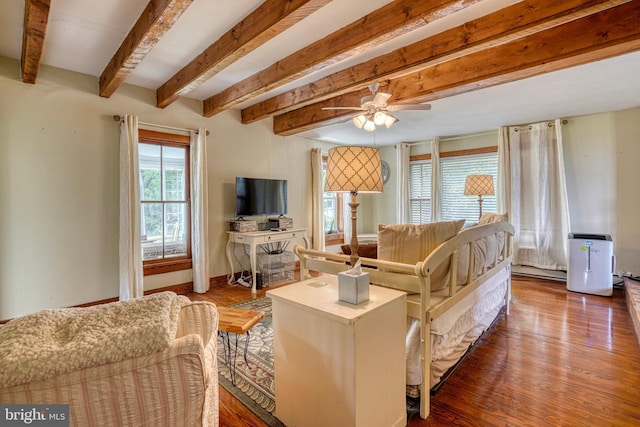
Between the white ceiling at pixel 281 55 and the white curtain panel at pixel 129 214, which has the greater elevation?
the white ceiling at pixel 281 55

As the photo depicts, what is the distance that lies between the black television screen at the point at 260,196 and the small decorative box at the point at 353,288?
10.3ft

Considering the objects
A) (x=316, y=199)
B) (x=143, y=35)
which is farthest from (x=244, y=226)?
(x=143, y=35)

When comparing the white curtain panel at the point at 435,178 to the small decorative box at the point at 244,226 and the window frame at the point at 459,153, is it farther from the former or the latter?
the small decorative box at the point at 244,226

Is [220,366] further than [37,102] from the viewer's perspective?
No

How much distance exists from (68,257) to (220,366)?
2182 millimetres

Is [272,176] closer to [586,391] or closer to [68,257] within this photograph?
[68,257]

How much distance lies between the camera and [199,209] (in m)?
3.96

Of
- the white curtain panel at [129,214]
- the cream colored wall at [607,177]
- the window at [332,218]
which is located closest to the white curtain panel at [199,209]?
the white curtain panel at [129,214]

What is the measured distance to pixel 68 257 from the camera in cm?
314

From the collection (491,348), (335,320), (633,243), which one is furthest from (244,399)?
(633,243)

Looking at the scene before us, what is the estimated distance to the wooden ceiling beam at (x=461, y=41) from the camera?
6.19 ft

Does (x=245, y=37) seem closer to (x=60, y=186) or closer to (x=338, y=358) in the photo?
(x=338, y=358)

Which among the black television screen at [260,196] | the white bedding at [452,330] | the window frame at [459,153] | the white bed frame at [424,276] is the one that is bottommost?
the white bedding at [452,330]

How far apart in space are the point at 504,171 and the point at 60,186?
5972 millimetres
